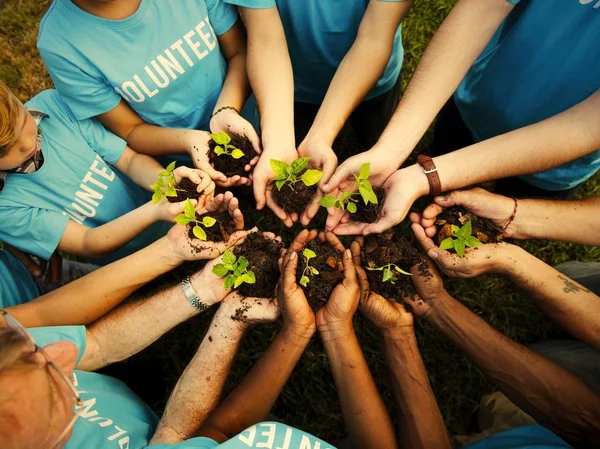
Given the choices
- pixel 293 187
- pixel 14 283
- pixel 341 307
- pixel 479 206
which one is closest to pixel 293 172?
pixel 293 187

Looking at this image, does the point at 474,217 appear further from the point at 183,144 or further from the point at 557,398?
the point at 183,144

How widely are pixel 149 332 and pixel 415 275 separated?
1544mm

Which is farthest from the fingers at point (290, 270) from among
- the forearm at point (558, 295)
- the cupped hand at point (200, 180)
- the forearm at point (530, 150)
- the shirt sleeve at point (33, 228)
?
the shirt sleeve at point (33, 228)

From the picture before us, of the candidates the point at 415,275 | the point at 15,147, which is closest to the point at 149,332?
the point at 15,147

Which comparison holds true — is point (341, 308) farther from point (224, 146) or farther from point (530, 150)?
point (530, 150)

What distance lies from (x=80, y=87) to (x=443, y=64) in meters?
1.90

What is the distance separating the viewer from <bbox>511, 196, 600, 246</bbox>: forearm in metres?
2.19

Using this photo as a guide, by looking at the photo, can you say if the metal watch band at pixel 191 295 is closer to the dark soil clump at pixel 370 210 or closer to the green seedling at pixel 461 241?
the dark soil clump at pixel 370 210

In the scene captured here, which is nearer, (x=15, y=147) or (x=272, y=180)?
(x=15, y=147)

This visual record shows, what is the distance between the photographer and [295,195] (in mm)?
2322

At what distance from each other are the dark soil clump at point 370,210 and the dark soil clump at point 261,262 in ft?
1.69

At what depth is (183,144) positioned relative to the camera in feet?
7.84

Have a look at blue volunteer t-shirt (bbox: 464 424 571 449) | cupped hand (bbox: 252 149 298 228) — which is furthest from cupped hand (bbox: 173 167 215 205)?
blue volunteer t-shirt (bbox: 464 424 571 449)

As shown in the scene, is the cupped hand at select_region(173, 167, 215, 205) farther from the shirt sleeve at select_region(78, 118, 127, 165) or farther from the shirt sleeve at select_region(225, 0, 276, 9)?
the shirt sleeve at select_region(225, 0, 276, 9)
